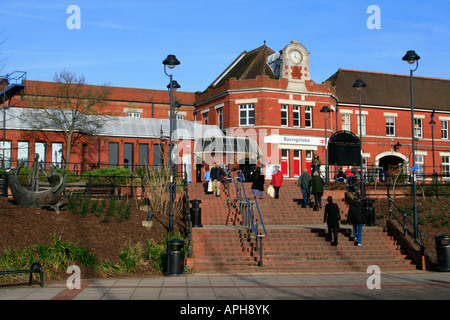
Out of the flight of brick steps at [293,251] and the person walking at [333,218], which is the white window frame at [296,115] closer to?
the flight of brick steps at [293,251]

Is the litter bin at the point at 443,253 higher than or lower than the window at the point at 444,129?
lower

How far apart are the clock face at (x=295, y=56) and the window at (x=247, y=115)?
16.1ft

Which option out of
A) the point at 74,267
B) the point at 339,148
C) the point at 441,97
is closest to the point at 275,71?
the point at 339,148

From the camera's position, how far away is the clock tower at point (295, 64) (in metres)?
36.9

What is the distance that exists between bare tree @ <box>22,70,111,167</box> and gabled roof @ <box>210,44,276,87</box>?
1081cm

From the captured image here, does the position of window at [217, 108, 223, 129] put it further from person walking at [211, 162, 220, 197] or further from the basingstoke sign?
person walking at [211, 162, 220, 197]

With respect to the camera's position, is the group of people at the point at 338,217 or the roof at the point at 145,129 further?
the roof at the point at 145,129

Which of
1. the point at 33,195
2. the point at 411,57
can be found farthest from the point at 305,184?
the point at 33,195

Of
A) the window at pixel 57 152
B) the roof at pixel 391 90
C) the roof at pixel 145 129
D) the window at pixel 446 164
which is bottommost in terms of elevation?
the window at pixel 446 164

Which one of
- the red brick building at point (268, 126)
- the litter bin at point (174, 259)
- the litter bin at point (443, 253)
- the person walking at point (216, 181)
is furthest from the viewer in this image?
the red brick building at point (268, 126)

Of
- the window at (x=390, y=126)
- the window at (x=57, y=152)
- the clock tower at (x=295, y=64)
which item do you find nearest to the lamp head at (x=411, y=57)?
the clock tower at (x=295, y=64)

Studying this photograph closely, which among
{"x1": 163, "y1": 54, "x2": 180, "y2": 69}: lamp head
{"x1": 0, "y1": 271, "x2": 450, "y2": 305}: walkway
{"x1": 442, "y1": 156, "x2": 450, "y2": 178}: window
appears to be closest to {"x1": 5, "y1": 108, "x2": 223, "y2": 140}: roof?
{"x1": 163, "y1": 54, "x2": 180, "y2": 69}: lamp head

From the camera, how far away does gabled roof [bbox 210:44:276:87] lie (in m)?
38.0
